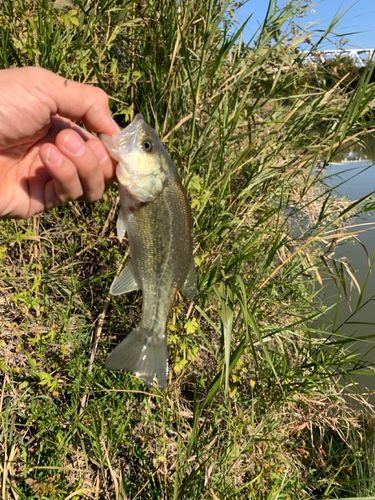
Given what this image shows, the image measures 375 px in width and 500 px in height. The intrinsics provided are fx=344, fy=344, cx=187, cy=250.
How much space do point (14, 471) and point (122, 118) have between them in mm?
3013

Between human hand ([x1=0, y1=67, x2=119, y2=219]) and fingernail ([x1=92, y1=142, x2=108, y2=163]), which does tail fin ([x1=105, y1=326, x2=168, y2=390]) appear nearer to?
human hand ([x1=0, y1=67, x2=119, y2=219])

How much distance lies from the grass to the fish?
526mm

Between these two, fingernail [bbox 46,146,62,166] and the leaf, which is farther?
the leaf

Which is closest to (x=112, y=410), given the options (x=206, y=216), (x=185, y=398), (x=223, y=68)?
(x=185, y=398)

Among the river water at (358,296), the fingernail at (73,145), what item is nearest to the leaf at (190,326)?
the fingernail at (73,145)

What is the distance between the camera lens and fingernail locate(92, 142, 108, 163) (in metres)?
1.97

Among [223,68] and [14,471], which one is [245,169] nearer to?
[223,68]

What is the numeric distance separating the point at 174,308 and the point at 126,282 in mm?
843

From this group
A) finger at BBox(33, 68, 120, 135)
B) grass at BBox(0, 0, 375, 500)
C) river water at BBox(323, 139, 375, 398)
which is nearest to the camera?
finger at BBox(33, 68, 120, 135)

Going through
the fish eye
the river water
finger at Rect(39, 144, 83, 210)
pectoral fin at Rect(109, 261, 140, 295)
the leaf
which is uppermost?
the fish eye

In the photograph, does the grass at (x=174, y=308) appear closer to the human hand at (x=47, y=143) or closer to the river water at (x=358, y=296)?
the human hand at (x=47, y=143)

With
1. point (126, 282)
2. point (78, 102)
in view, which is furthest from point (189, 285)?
point (78, 102)

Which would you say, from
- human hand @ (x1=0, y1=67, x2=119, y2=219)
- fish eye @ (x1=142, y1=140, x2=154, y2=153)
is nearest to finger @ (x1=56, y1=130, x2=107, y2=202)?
human hand @ (x1=0, y1=67, x2=119, y2=219)

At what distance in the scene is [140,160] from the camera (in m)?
1.82
